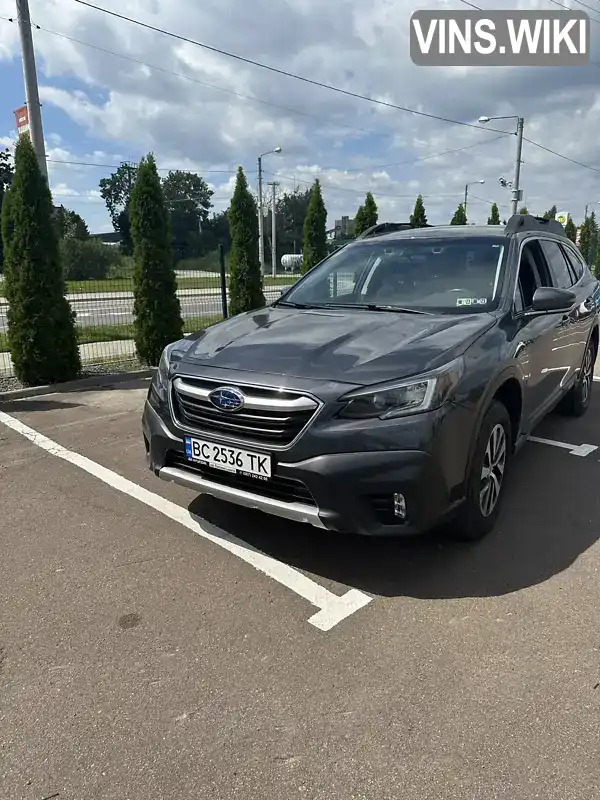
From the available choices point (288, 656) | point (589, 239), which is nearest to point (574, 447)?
point (288, 656)

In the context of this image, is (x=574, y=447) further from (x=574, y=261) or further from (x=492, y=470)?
(x=492, y=470)

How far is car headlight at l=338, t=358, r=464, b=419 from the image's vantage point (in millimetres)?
2688

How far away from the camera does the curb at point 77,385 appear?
7.30 meters

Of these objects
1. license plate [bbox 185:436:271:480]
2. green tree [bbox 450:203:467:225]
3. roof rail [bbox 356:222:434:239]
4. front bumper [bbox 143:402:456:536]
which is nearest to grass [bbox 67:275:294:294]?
roof rail [bbox 356:222:434:239]

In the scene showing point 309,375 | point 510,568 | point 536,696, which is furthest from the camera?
point 510,568

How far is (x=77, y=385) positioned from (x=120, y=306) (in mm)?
2837

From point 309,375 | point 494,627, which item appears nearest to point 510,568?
point 494,627

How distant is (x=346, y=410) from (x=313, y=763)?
1.40 m

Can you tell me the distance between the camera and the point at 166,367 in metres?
3.38

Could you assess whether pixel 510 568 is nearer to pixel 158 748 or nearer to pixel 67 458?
pixel 158 748

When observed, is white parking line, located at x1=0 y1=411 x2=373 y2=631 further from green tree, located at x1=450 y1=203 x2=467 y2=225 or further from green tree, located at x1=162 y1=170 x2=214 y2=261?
green tree, located at x1=162 y1=170 x2=214 y2=261

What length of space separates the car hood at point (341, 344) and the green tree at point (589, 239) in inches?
969

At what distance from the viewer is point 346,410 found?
268cm

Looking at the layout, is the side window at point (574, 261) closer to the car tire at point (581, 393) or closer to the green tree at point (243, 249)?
the car tire at point (581, 393)
